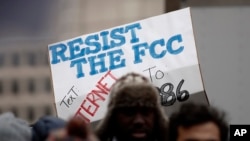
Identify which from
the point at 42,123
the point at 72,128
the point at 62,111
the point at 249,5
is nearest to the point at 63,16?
the point at 249,5

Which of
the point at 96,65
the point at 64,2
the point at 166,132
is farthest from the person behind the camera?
the point at 64,2

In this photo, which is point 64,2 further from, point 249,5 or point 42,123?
point 42,123

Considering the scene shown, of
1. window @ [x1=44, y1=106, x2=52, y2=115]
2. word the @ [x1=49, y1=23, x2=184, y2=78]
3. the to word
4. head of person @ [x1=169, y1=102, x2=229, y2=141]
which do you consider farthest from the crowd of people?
window @ [x1=44, y1=106, x2=52, y2=115]

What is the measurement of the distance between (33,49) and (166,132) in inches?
147

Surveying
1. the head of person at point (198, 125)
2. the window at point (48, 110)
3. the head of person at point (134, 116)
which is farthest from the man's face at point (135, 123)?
the window at point (48, 110)

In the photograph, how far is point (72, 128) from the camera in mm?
2711

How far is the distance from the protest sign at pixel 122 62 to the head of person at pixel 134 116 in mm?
944

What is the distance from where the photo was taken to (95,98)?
514 cm

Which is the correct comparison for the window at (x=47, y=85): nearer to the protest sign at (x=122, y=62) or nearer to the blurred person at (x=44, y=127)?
the protest sign at (x=122, y=62)

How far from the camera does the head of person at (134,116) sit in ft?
12.9

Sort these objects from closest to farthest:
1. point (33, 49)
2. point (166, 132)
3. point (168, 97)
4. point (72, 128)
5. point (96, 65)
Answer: point (72, 128) → point (166, 132) → point (168, 97) → point (96, 65) → point (33, 49)

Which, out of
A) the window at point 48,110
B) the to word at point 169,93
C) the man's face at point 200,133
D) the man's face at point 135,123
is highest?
the to word at point 169,93

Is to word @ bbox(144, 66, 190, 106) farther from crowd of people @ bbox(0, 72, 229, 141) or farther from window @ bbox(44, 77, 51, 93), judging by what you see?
window @ bbox(44, 77, 51, 93)

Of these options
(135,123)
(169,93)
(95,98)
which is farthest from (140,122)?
(95,98)
